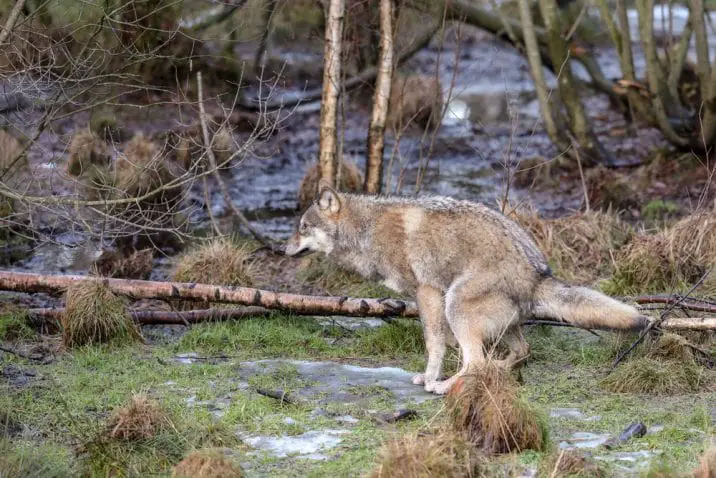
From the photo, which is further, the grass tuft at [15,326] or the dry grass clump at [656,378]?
the grass tuft at [15,326]

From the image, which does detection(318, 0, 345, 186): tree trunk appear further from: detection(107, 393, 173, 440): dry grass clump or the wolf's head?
detection(107, 393, 173, 440): dry grass clump

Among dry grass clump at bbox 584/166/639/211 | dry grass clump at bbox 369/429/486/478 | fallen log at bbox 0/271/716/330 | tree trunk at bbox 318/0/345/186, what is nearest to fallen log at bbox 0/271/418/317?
fallen log at bbox 0/271/716/330

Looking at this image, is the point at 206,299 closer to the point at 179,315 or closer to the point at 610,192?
the point at 179,315

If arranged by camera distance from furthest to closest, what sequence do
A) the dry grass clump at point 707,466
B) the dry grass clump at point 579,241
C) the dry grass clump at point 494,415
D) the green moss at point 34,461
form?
the dry grass clump at point 579,241 < the dry grass clump at point 494,415 < the green moss at point 34,461 < the dry grass clump at point 707,466

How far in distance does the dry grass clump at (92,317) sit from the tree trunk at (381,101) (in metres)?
3.57

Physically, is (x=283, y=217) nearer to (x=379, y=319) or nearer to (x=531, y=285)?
(x=379, y=319)

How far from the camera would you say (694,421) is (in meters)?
6.80

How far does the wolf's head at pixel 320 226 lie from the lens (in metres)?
9.28

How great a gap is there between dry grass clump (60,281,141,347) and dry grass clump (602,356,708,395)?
4.35 metres

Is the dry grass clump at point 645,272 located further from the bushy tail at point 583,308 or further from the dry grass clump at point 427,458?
the dry grass clump at point 427,458

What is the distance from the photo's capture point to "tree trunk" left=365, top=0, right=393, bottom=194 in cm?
1170

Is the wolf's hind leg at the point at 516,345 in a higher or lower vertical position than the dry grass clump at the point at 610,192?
lower

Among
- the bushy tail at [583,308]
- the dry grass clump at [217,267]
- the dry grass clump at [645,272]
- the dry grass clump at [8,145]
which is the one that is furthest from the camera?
the dry grass clump at [8,145]

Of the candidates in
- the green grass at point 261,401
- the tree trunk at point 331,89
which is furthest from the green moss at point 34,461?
the tree trunk at point 331,89
